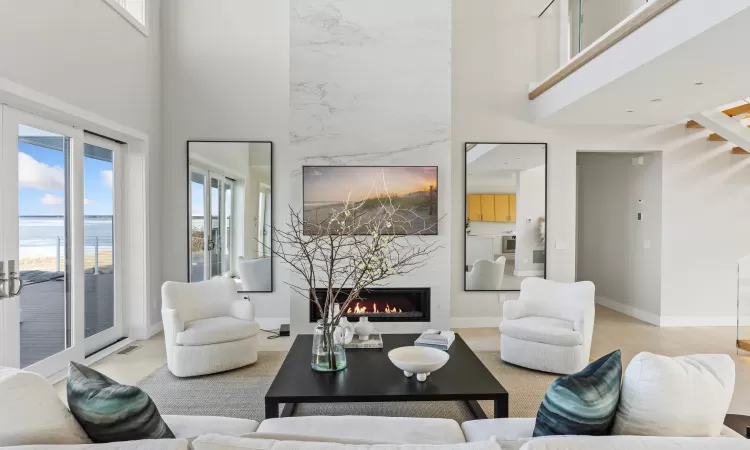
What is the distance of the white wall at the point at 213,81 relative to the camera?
5.62 m

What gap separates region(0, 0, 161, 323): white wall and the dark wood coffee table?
8.68ft

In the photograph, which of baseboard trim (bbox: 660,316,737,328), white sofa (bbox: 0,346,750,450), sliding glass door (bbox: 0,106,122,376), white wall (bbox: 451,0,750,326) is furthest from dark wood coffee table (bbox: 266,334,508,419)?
baseboard trim (bbox: 660,316,737,328)

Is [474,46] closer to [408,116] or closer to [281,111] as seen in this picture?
[408,116]

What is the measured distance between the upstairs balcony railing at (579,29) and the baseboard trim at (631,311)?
3.07 metres

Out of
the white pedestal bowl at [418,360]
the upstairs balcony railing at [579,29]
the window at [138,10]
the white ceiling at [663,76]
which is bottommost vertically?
the white pedestal bowl at [418,360]

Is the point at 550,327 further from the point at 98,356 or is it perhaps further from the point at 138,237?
the point at 138,237

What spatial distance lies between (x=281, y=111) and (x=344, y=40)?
116cm

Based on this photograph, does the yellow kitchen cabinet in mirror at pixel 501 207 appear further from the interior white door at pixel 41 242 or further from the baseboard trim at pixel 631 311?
the interior white door at pixel 41 242

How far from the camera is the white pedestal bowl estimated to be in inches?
103

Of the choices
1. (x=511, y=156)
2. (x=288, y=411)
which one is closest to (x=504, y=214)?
(x=511, y=156)

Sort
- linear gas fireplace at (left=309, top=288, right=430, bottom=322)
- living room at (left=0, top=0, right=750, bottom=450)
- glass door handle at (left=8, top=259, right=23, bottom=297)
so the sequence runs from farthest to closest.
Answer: linear gas fireplace at (left=309, top=288, right=430, bottom=322), living room at (left=0, top=0, right=750, bottom=450), glass door handle at (left=8, top=259, right=23, bottom=297)

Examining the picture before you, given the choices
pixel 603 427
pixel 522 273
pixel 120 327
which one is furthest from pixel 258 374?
pixel 522 273

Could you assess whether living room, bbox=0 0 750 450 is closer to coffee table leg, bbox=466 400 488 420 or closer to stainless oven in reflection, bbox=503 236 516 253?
stainless oven in reflection, bbox=503 236 516 253

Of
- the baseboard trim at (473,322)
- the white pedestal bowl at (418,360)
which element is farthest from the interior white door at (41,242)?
the baseboard trim at (473,322)
